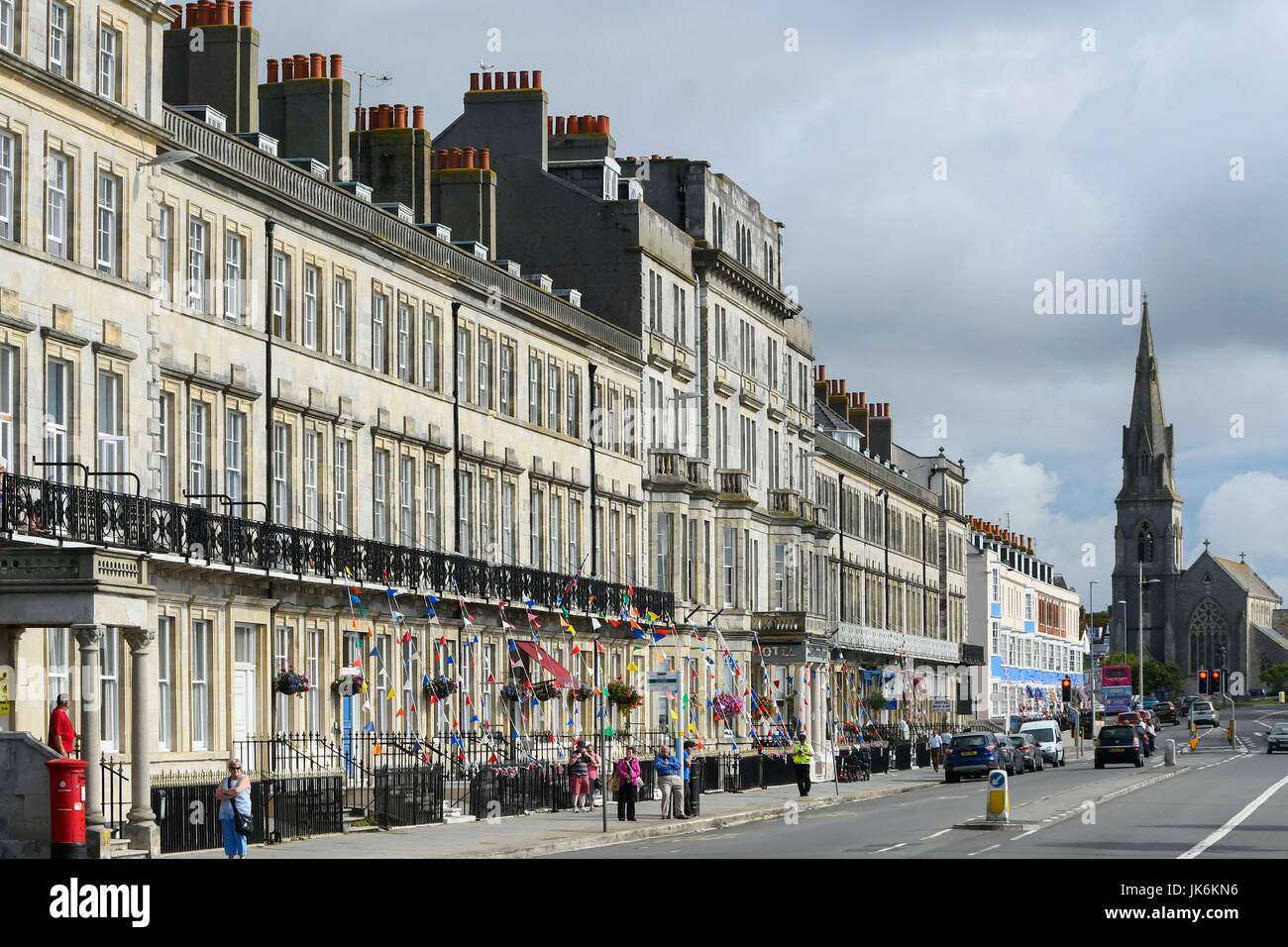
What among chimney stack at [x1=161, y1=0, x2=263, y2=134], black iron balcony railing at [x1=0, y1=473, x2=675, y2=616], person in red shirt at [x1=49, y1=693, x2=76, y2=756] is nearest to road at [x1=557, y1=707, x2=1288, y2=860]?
black iron balcony railing at [x1=0, y1=473, x2=675, y2=616]

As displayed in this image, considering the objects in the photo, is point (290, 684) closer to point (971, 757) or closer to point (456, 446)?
point (456, 446)

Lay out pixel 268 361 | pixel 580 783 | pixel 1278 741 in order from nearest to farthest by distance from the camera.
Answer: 1. pixel 268 361
2. pixel 580 783
3. pixel 1278 741

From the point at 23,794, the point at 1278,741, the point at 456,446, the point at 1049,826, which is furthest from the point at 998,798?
the point at 1278,741

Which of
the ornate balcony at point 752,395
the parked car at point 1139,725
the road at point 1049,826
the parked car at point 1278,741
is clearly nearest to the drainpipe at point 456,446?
the road at point 1049,826

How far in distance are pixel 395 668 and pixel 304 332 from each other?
25.2 ft

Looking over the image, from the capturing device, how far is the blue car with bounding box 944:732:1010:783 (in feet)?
238

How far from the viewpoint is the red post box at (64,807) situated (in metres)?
29.8

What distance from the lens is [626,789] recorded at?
45.5 m

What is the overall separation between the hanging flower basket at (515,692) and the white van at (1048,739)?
35.1 m

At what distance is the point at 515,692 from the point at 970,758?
22561 mm

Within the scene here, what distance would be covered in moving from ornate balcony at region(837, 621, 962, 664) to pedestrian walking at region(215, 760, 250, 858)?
195 ft

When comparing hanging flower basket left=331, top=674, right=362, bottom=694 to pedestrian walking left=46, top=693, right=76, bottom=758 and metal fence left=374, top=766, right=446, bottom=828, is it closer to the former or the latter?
metal fence left=374, top=766, right=446, bottom=828
